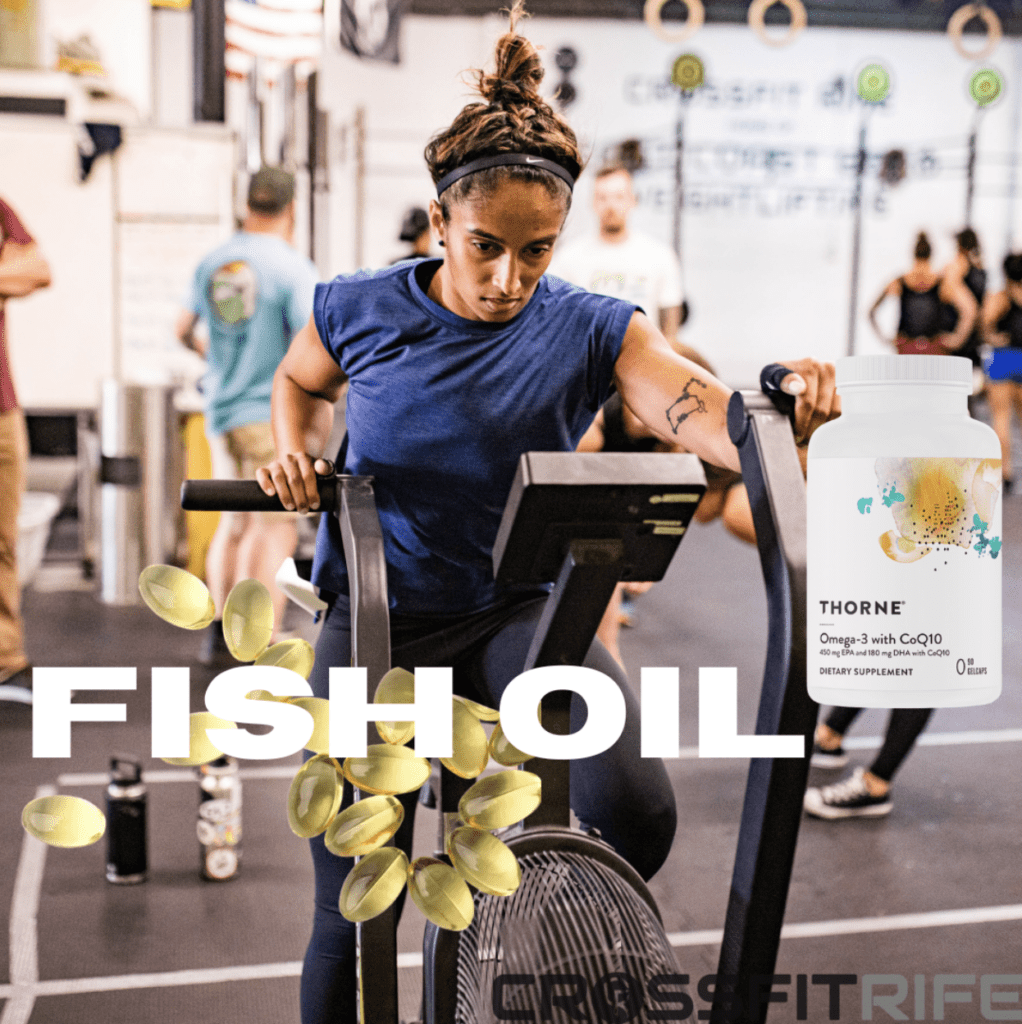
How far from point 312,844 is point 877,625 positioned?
0.82 metres

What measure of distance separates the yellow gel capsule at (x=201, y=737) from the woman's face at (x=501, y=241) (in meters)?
0.54

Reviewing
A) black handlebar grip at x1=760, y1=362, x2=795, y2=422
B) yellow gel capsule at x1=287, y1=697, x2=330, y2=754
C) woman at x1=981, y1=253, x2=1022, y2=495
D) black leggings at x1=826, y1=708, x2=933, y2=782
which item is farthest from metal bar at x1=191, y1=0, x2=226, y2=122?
woman at x1=981, y1=253, x2=1022, y2=495

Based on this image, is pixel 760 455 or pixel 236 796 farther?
pixel 236 796

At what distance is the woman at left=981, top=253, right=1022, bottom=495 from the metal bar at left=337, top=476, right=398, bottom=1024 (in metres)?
6.63

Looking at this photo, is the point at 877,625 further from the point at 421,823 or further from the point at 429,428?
the point at 421,823

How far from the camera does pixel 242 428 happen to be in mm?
3713

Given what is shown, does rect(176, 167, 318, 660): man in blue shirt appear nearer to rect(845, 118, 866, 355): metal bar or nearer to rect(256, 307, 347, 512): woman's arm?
rect(256, 307, 347, 512): woman's arm

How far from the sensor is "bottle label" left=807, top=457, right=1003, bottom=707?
0.66m

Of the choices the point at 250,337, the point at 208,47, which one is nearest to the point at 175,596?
the point at 250,337

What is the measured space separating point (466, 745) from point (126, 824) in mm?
1836

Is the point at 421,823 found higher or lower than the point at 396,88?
lower

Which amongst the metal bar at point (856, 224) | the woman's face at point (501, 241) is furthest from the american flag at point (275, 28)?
the metal bar at point (856, 224)

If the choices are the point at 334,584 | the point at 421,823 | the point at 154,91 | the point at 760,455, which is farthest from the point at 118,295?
the point at 760,455

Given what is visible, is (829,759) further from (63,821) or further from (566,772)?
(63,821)
